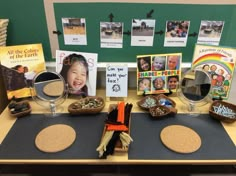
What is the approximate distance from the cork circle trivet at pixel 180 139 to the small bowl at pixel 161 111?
0.08 m

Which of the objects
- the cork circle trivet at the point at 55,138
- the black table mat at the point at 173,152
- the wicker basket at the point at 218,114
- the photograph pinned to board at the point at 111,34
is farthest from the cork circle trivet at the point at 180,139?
the photograph pinned to board at the point at 111,34

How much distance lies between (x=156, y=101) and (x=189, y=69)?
0.28 meters

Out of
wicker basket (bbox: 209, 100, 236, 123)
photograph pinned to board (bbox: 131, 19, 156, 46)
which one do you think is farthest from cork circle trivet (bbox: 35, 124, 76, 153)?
wicker basket (bbox: 209, 100, 236, 123)

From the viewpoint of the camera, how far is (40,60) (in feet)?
4.19

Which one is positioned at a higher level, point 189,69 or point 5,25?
point 5,25

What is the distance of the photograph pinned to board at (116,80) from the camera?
124 cm

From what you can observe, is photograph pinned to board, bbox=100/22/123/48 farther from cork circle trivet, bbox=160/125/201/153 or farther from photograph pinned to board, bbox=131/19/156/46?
cork circle trivet, bbox=160/125/201/153

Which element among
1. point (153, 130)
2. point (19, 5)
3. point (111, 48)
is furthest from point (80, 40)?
point (153, 130)

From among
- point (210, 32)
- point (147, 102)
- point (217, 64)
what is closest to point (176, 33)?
point (210, 32)

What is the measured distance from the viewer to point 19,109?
1.18m

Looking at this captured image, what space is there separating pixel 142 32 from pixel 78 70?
44cm

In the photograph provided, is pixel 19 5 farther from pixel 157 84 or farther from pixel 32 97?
pixel 157 84

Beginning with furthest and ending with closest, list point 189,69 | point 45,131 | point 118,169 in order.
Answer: point 118,169 → point 189,69 → point 45,131

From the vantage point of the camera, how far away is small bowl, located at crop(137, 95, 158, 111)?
1230mm
